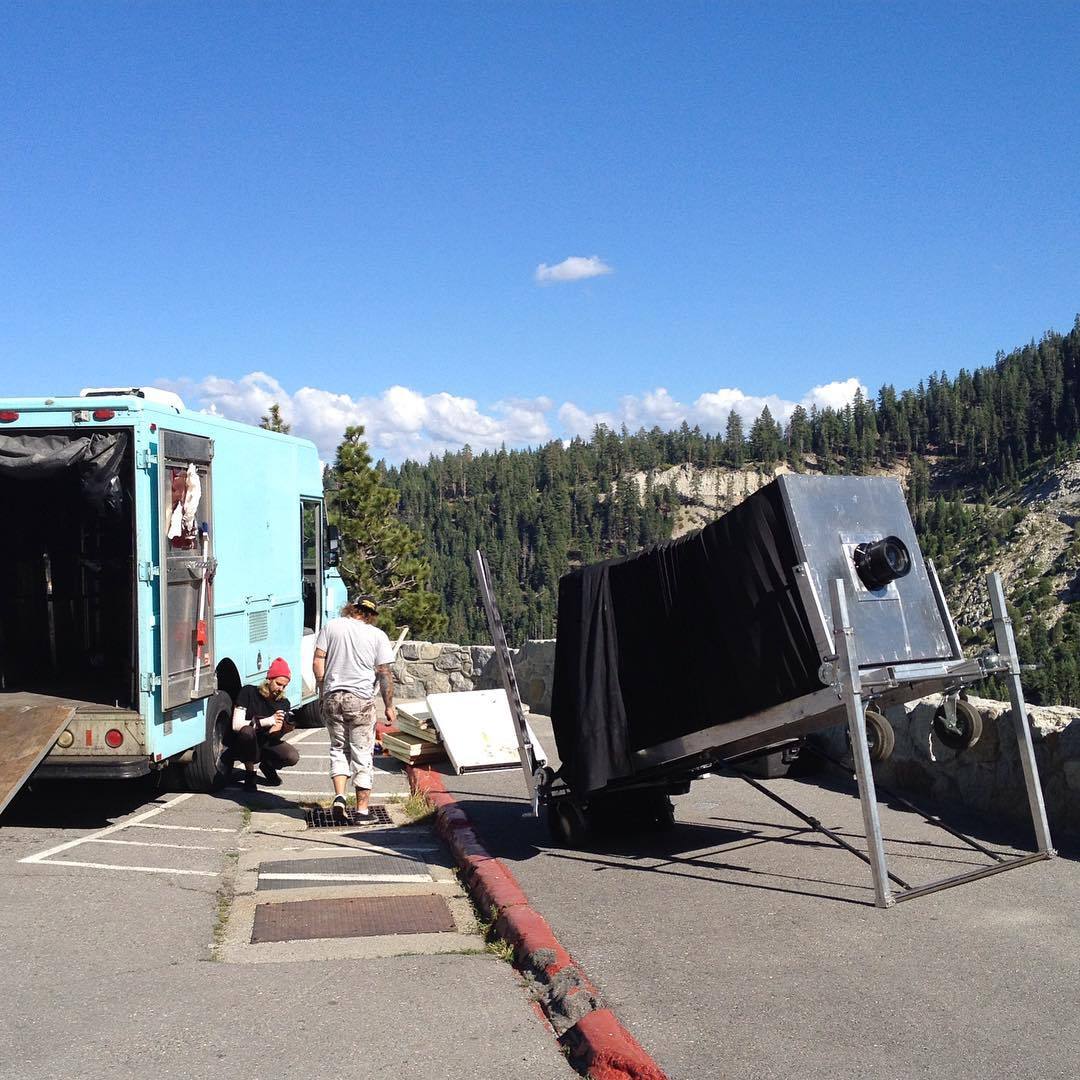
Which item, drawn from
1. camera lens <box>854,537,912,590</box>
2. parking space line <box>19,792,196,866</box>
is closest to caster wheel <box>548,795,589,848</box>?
camera lens <box>854,537,912,590</box>

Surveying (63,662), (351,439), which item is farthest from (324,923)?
(351,439)

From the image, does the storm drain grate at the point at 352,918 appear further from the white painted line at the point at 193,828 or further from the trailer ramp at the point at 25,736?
the trailer ramp at the point at 25,736

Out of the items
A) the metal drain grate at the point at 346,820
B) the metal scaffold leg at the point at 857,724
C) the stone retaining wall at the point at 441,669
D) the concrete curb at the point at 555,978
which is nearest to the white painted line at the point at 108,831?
the metal drain grate at the point at 346,820

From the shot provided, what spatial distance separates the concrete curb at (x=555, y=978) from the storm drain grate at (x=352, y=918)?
30 cm

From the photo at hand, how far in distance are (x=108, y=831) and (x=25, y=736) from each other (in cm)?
92

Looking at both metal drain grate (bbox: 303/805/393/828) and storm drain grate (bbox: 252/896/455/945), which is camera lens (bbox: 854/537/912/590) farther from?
metal drain grate (bbox: 303/805/393/828)

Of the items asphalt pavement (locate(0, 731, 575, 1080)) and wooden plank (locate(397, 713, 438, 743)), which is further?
wooden plank (locate(397, 713, 438, 743))

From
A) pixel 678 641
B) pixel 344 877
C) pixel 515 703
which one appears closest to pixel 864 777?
pixel 678 641

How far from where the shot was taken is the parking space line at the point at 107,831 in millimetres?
7441

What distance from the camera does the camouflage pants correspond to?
8898 mm

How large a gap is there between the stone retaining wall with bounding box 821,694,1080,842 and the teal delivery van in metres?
5.52

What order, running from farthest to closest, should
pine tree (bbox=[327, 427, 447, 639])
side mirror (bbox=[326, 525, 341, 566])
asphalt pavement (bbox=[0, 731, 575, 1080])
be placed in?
pine tree (bbox=[327, 427, 447, 639]) < side mirror (bbox=[326, 525, 341, 566]) < asphalt pavement (bbox=[0, 731, 575, 1080])

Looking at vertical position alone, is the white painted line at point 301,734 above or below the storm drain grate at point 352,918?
above

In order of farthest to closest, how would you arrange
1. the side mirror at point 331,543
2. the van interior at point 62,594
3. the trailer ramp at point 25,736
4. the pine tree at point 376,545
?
the pine tree at point 376,545 → the side mirror at point 331,543 → the van interior at point 62,594 → the trailer ramp at point 25,736
